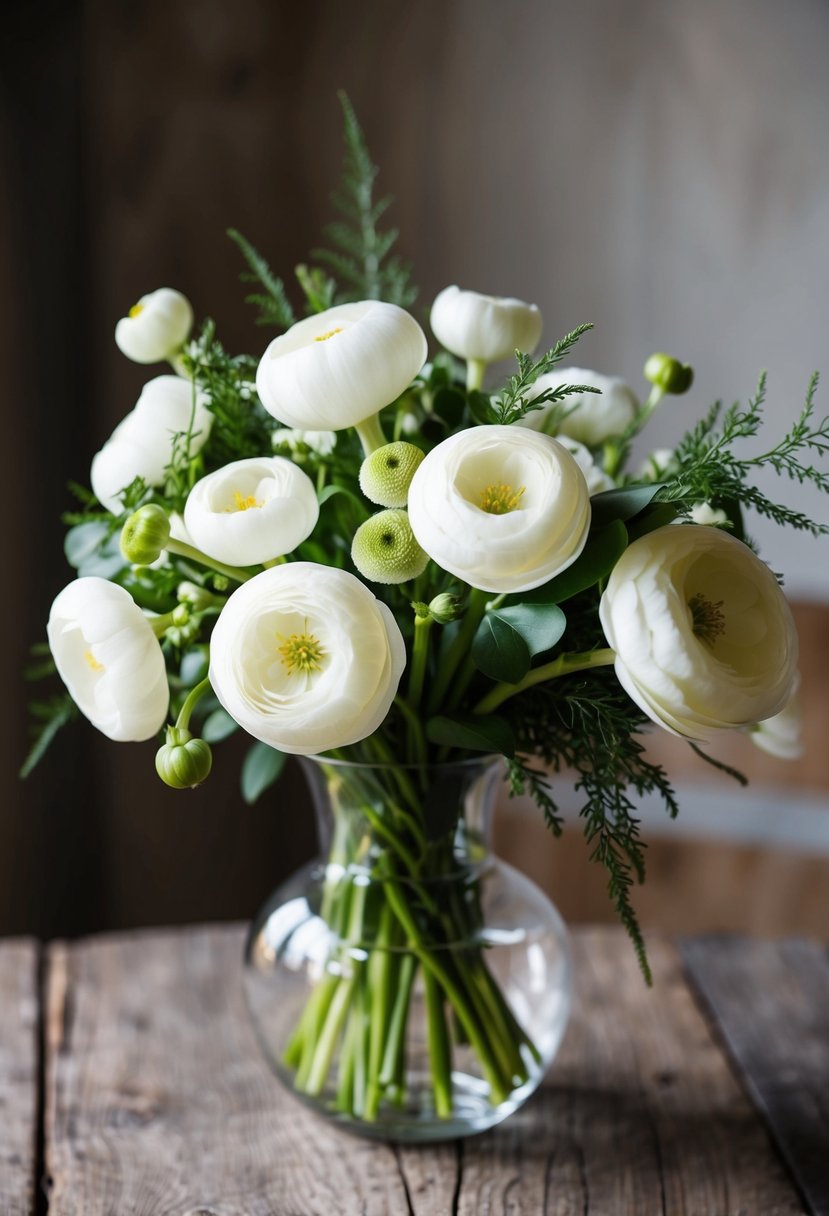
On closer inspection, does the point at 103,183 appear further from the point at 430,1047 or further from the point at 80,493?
the point at 430,1047

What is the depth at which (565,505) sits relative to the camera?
0.57 m

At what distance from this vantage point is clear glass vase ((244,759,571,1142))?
2.59 feet

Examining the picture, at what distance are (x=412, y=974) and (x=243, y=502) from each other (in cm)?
34

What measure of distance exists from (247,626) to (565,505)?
0.16 metres

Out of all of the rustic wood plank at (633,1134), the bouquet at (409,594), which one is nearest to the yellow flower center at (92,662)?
the bouquet at (409,594)

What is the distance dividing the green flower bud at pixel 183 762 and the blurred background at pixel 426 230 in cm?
102

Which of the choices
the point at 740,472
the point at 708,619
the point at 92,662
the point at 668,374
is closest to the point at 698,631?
the point at 708,619

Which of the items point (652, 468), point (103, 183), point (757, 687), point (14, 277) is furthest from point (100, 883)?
point (757, 687)

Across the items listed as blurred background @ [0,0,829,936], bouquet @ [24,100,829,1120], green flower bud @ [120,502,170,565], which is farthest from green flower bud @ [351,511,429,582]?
blurred background @ [0,0,829,936]

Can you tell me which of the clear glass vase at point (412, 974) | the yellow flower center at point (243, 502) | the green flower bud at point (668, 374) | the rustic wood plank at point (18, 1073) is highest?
the green flower bud at point (668, 374)

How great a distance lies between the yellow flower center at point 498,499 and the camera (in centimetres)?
59

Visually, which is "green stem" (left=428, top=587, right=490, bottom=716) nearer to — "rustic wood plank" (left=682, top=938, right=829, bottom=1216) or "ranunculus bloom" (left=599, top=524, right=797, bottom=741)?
"ranunculus bloom" (left=599, top=524, right=797, bottom=741)

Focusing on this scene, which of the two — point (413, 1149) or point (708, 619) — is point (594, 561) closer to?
point (708, 619)

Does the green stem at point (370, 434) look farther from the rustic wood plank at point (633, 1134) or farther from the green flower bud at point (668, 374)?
the rustic wood plank at point (633, 1134)
